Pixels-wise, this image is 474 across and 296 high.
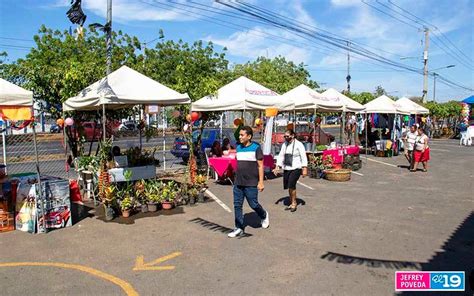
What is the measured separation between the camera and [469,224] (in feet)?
23.5

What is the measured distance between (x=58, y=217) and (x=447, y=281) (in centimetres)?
615

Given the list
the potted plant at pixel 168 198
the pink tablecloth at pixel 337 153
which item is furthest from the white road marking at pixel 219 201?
the pink tablecloth at pixel 337 153

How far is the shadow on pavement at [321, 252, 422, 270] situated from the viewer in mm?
5082

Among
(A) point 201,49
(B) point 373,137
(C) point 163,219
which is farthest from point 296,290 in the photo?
(A) point 201,49

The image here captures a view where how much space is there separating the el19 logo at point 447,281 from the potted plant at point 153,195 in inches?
205

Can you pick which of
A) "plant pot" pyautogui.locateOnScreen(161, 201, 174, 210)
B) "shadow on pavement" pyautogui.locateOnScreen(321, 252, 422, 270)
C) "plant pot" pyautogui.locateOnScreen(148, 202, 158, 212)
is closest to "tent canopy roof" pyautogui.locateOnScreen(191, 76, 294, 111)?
"plant pot" pyautogui.locateOnScreen(161, 201, 174, 210)

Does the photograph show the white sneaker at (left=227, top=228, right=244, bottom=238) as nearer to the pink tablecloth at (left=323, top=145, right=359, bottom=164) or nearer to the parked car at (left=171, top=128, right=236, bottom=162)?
the pink tablecloth at (left=323, top=145, right=359, bottom=164)

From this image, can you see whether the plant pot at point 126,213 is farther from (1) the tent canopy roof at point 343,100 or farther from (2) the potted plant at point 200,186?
(1) the tent canopy roof at point 343,100

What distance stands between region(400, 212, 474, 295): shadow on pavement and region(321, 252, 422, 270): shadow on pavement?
17cm

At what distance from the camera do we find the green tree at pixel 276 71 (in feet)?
125

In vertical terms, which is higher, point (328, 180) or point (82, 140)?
point (82, 140)

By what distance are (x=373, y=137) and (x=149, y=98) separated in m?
15.8

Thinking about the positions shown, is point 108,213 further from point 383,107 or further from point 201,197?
point 383,107

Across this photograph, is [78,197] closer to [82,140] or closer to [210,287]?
[82,140]
